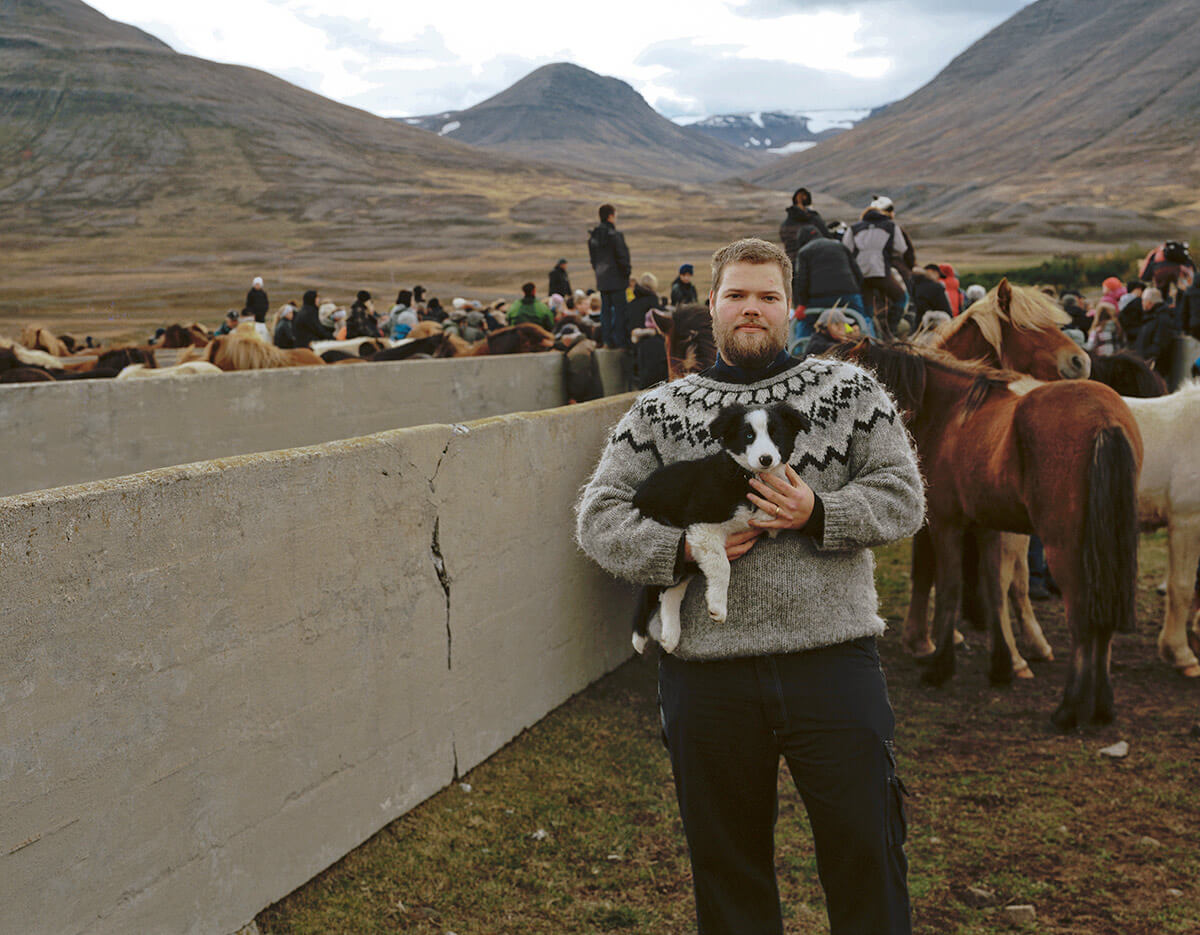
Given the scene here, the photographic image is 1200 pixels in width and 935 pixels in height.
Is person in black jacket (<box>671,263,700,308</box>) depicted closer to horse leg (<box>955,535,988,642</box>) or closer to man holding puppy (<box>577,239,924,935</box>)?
horse leg (<box>955,535,988,642</box>)

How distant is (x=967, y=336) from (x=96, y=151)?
491 feet

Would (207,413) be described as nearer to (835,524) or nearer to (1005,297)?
(1005,297)

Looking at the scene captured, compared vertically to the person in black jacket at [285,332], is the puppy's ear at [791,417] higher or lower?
higher

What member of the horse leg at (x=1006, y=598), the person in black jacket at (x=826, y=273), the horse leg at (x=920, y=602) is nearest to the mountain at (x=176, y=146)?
the person in black jacket at (x=826, y=273)

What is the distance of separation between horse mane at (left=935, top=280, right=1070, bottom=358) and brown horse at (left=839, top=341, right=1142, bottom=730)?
2.46 feet

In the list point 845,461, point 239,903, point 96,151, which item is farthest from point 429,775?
point 96,151

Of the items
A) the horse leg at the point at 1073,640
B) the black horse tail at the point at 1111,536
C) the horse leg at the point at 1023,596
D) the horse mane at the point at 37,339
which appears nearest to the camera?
the black horse tail at the point at 1111,536

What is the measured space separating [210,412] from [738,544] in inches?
285

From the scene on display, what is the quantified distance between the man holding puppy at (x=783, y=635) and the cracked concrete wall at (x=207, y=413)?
638 cm

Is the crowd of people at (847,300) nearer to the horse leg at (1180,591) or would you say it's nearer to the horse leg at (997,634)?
the horse leg at (997,634)

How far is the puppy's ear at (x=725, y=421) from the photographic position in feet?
8.05

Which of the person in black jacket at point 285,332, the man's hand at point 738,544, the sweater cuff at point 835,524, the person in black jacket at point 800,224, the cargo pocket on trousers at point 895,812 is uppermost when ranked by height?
the person in black jacket at point 800,224

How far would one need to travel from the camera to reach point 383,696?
416 cm

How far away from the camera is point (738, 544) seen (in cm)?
254
